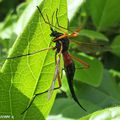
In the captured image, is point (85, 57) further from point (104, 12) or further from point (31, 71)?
point (31, 71)

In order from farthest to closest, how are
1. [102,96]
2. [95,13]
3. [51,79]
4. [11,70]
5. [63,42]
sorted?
[95,13], [102,96], [63,42], [51,79], [11,70]

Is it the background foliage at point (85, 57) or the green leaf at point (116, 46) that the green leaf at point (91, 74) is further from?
the green leaf at point (116, 46)

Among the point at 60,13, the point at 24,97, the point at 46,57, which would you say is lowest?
the point at 24,97

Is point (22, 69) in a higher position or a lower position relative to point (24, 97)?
higher

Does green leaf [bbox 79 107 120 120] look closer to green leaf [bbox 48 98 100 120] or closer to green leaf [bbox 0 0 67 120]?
green leaf [bbox 0 0 67 120]

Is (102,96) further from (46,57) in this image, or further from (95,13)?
(46,57)

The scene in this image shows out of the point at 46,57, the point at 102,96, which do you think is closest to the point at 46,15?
the point at 46,57

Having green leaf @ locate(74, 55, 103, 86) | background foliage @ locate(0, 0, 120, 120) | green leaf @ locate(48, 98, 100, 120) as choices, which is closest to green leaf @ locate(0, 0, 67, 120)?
background foliage @ locate(0, 0, 120, 120)

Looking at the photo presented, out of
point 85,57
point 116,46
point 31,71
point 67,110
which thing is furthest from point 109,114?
point 116,46
